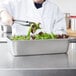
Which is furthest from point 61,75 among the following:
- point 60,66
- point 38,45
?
point 38,45

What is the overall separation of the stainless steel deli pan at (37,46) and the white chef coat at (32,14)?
3.28 ft

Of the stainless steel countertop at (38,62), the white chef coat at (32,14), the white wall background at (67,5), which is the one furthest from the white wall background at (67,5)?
the stainless steel countertop at (38,62)

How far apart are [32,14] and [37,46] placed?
1.12 m

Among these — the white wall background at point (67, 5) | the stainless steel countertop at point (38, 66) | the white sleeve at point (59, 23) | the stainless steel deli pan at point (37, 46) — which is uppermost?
the white wall background at point (67, 5)

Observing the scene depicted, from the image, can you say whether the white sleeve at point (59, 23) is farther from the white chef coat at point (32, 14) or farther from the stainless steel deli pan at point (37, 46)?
the stainless steel deli pan at point (37, 46)

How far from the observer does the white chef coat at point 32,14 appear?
1844 millimetres

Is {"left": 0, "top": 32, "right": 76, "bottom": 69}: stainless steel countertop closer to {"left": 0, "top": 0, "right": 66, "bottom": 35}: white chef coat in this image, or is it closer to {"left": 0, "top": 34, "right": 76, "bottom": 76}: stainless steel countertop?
{"left": 0, "top": 34, "right": 76, "bottom": 76}: stainless steel countertop

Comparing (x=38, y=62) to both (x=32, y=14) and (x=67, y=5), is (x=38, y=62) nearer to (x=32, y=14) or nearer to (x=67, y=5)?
(x=32, y=14)

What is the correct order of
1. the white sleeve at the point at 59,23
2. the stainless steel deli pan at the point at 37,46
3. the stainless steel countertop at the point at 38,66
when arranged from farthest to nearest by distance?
the white sleeve at the point at 59,23, the stainless steel deli pan at the point at 37,46, the stainless steel countertop at the point at 38,66

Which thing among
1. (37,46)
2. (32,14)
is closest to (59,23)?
(32,14)

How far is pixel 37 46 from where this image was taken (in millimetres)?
787

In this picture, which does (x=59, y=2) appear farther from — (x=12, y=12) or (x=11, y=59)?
(x=11, y=59)

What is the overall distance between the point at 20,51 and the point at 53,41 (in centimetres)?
12

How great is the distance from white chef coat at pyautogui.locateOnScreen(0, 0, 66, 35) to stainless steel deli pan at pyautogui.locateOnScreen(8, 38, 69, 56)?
100 cm
